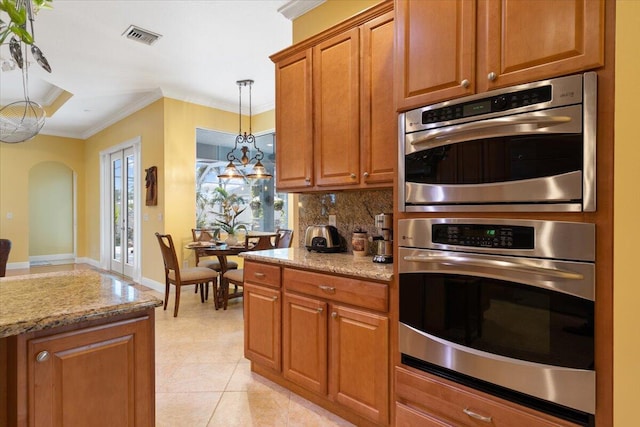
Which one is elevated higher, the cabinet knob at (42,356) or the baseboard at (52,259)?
the cabinet knob at (42,356)

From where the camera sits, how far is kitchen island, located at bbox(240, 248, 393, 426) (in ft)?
5.96

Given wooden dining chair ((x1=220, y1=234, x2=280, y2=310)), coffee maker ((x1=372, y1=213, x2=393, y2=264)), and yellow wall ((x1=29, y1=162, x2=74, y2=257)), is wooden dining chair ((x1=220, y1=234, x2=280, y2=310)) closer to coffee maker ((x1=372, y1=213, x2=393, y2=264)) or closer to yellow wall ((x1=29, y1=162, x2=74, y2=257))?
coffee maker ((x1=372, y1=213, x2=393, y2=264))

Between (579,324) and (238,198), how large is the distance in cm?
544

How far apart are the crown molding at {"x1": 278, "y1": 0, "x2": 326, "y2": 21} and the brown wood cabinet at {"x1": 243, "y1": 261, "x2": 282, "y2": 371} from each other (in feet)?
7.11

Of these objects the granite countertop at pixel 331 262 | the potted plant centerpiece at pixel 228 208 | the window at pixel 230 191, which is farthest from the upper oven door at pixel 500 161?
the window at pixel 230 191

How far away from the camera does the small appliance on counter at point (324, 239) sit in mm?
2568

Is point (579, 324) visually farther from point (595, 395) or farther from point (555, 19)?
point (555, 19)

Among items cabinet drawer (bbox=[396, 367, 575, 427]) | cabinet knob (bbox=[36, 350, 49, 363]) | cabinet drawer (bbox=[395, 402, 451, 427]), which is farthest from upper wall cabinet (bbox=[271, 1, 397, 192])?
cabinet knob (bbox=[36, 350, 49, 363])

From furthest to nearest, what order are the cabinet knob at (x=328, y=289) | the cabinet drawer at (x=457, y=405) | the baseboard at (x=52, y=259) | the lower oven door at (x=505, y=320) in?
the baseboard at (x=52, y=259), the cabinet knob at (x=328, y=289), the cabinet drawer at (x=457, y=405), the lower oven door at (x=505, y=320)

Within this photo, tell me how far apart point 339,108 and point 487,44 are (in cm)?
Answer: 106

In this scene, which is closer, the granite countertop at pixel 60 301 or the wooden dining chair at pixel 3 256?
the granite countertop at pixel 60 301

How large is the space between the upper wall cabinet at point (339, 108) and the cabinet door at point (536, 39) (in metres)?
0.59

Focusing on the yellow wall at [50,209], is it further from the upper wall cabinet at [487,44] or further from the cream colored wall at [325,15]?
the upper wall cabinet at [487,44]

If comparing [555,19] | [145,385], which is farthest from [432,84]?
[145,385]
